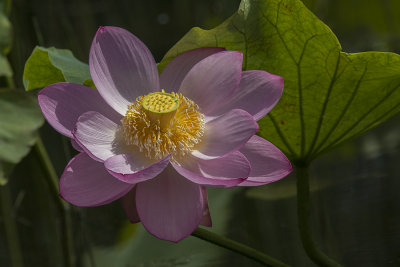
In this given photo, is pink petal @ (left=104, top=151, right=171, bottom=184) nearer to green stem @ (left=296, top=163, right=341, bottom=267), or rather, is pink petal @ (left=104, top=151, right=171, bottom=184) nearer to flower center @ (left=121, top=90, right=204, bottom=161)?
flower center @ (left=121, top=90, right=204, bottom=161)

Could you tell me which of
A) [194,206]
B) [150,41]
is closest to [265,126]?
[194,206]

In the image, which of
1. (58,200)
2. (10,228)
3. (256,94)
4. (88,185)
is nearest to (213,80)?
(256,94)

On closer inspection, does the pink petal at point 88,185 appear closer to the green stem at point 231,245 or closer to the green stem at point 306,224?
the green stem at point 231,245

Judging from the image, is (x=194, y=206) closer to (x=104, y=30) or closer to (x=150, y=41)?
(x=104, y=30)

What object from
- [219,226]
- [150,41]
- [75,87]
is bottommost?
[219,226]

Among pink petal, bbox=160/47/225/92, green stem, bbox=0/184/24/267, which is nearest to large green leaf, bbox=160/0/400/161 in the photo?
pink petal, bbox=160/47/225/92

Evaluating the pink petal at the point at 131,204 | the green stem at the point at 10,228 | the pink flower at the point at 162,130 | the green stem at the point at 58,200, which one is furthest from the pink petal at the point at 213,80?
the green stem at the point at 10,228
